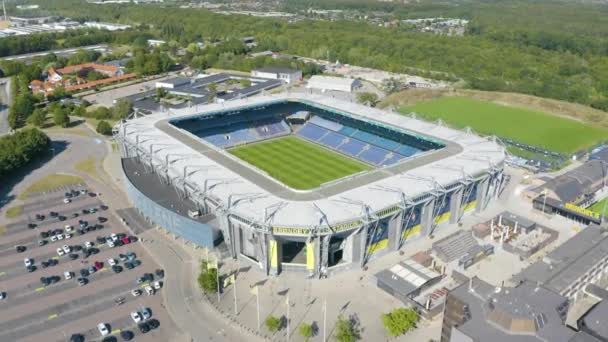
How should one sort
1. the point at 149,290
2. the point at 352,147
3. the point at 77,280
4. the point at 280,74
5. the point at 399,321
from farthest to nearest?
the point at 280,74 → the point at 352,147 → the point at 77,280 → the point at 149,290 → the point at 399,321

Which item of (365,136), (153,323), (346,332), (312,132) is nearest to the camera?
(346,332)

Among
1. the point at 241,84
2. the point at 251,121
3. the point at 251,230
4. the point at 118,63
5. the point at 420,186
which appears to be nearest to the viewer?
the point at 251,230

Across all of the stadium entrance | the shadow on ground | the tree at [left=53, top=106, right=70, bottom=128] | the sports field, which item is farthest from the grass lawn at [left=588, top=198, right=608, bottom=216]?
the tree at [left=53, top=106, right=70, bottom=128]

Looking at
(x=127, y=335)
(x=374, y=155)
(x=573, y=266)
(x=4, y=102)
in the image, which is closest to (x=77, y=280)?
(x=127, y=335)

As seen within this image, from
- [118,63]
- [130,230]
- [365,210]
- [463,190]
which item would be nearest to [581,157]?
[463,190]

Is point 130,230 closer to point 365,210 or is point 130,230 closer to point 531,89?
point 365,210

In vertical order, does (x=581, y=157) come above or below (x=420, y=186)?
below

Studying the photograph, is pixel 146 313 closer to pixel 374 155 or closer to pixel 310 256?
pixel 310 256
